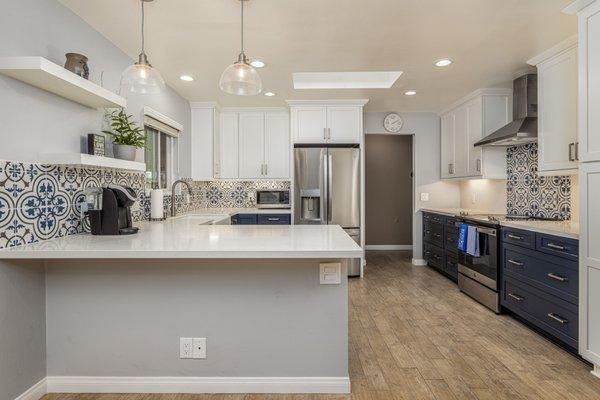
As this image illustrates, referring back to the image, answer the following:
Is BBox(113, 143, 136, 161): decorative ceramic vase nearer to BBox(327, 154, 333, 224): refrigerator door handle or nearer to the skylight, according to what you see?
the skylight

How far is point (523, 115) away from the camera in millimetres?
3602

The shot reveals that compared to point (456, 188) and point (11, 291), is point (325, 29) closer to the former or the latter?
point (11, 291)

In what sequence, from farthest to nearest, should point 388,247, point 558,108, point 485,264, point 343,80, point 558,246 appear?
1. point 388,247
2. point 343,80
3. point 485,264
4. point 558,108
5. point 558,246

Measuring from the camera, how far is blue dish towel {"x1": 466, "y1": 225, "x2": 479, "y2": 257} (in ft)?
11.6

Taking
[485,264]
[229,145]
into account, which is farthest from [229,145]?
[485,264]

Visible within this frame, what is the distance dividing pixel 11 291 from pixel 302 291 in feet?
5.04

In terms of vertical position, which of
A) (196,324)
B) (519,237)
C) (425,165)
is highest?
(425,165)

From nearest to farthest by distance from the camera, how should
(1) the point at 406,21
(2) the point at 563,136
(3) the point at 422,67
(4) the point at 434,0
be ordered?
(4) the point at 434,0 → (1) the point at 406,21 → (2) the point at 563,136 → (3) the point at 422,67

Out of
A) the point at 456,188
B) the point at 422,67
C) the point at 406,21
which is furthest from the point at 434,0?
the point at 456,188

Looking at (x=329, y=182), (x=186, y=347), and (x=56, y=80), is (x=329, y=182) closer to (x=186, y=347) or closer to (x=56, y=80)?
(x=186, y=347)

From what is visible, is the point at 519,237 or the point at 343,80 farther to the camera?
the point at 343,80

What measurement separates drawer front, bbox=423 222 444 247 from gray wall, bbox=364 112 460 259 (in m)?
0.19

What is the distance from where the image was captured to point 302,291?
2000mm

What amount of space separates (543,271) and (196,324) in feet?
8.68
